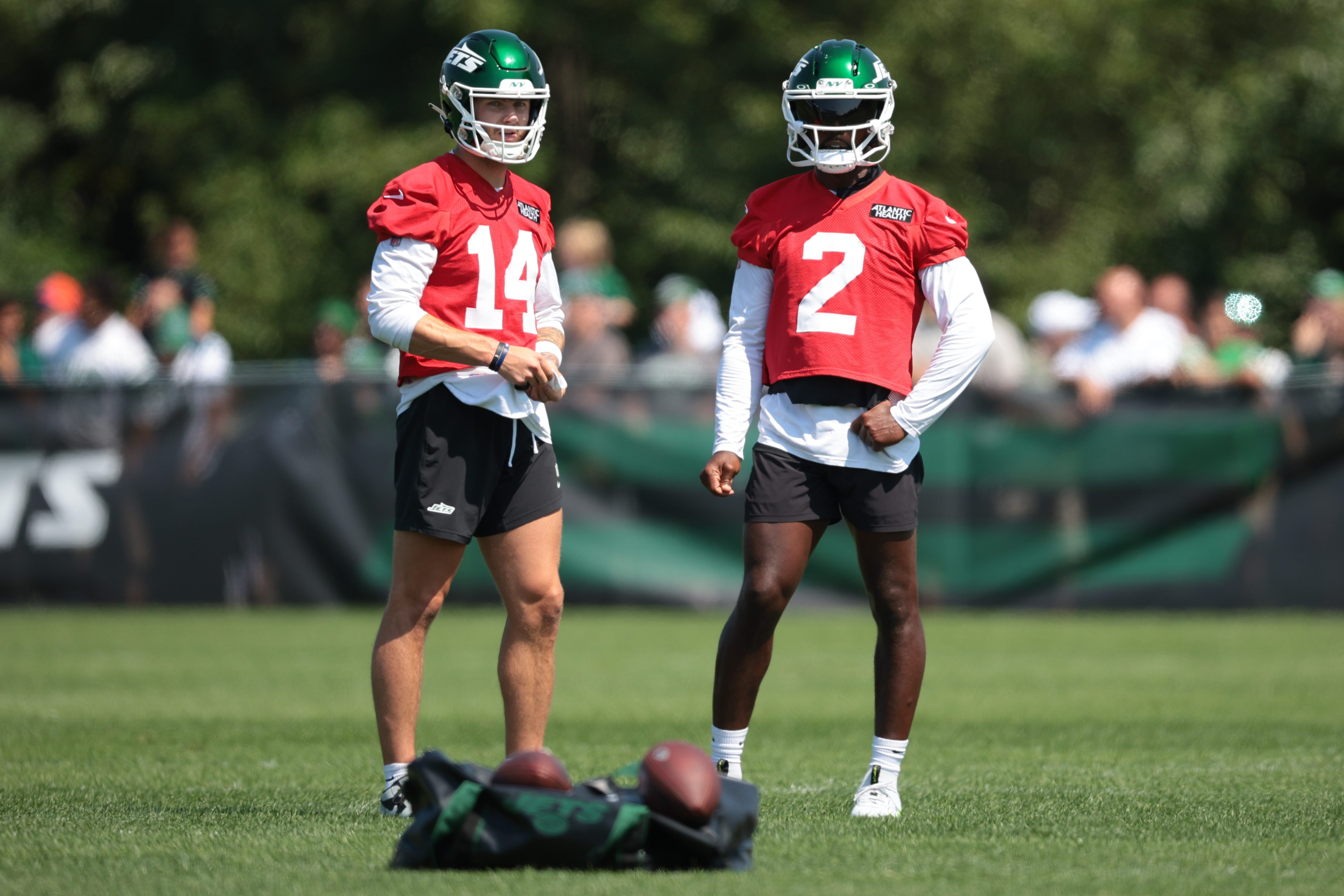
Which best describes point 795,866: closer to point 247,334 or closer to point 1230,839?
point 1230,839

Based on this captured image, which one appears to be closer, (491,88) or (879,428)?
(879,428)

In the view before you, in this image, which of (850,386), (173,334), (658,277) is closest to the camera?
(850,386)

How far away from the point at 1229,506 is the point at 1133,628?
1.32 meters

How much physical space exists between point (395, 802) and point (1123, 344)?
9126 mm

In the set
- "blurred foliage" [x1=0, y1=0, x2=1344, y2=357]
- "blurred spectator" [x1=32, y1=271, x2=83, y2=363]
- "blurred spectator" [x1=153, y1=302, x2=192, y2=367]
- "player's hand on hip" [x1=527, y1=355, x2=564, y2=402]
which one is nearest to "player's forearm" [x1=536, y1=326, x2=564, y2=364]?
"player's hand on hip" [x1=527, y1=355, x2=564, y2=402]

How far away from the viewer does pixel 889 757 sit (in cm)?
536

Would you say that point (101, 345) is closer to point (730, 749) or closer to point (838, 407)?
point (730, 749)

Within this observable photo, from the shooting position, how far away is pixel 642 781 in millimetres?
4320

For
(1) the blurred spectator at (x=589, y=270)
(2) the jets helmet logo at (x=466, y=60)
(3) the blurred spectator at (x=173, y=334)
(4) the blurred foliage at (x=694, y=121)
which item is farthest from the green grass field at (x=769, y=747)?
(4) the blurred foliage at (x=694, y=121)

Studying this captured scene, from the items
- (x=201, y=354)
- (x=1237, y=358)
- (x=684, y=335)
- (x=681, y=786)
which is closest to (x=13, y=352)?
(x=201, y=354)

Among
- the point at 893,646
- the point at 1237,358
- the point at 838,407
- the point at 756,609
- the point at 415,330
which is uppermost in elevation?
the point at 415,330

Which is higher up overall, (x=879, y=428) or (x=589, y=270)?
(x=589, y=270)

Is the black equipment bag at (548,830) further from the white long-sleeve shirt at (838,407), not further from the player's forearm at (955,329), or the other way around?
the player's forearm at (955,329)

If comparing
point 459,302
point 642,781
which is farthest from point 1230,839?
point 459,302
